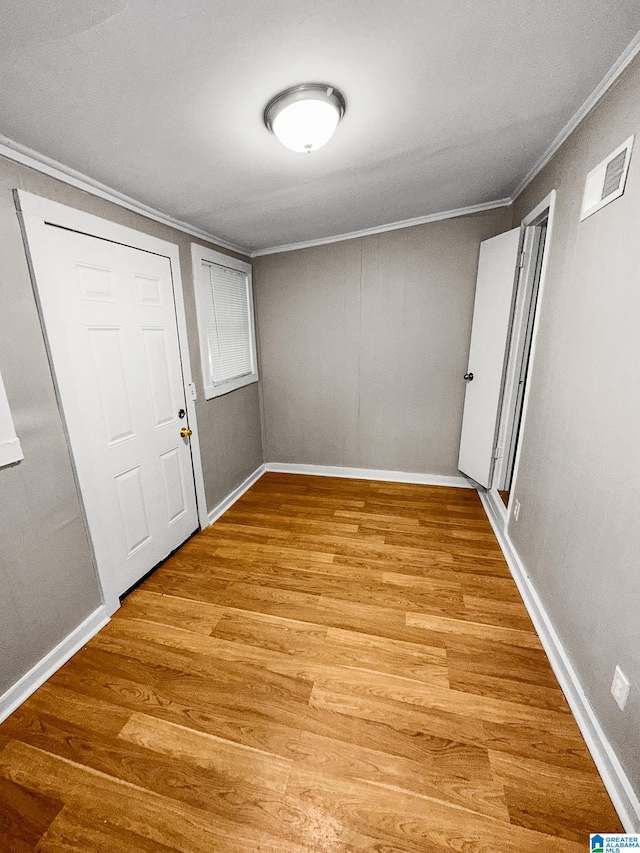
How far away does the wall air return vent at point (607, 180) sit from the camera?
3.98 ft

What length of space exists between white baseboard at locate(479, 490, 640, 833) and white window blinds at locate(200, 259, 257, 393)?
259 cm

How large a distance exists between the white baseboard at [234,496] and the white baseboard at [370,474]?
0.22m

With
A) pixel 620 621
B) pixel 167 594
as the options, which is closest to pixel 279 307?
pixel 167 594

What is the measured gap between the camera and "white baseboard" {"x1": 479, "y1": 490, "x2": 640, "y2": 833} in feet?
3.41

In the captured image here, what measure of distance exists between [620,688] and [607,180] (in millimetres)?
1870

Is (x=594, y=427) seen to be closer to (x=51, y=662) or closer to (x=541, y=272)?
(x=541, y=272)

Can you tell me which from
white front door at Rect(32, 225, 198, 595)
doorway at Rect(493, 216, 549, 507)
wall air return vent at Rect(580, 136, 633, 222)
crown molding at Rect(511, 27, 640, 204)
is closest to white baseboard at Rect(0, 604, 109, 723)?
Result: white front door at Rect(32, 225, 198, 595)

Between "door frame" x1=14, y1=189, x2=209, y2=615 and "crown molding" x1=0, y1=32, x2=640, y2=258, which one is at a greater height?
"crown molding" x1=0, y1=32, x2=640, y2=258

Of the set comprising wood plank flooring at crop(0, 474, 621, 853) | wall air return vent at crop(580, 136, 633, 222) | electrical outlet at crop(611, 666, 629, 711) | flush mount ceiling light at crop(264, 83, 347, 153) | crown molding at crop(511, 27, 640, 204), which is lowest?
wood plank flooring at crop(0, 474, 621, 853)

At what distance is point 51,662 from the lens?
1578 millimetres

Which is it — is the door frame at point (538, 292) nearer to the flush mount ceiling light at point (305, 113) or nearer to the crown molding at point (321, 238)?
the crown molding at point (321, 238)

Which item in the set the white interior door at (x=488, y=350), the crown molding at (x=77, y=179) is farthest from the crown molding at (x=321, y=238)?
the white interior door at (x=488, y=350)

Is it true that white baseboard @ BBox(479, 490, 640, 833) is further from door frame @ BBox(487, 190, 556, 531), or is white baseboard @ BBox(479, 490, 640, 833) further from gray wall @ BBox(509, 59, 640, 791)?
door frame @ BBox(487, 190, 556, 531)

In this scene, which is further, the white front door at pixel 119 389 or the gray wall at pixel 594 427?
the white front door at pixel 119 389
